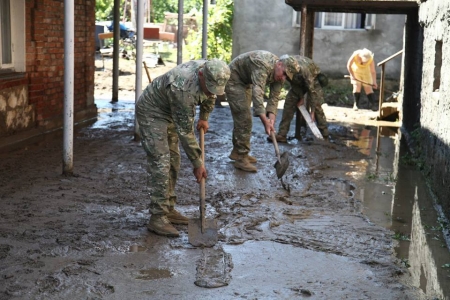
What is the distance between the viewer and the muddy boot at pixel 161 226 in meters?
6.19

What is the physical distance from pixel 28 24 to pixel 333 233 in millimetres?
6323

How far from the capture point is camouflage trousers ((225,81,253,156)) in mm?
9523

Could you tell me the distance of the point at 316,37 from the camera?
64.7 feet

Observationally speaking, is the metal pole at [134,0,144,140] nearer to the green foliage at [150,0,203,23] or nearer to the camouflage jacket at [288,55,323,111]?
the camouflage jacket at [288,55,323,111]

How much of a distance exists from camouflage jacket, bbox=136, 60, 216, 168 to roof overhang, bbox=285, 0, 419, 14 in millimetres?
6337

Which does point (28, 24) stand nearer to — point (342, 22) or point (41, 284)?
point (41, 284)

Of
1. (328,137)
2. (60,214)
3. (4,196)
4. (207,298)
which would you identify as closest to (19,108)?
(4,196)

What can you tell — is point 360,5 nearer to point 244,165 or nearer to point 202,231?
point 244,165

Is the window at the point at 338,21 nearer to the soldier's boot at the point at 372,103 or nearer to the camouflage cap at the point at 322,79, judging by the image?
the soldier's boot at the point at 372,103

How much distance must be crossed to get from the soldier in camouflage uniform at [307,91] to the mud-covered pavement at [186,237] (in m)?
1.90

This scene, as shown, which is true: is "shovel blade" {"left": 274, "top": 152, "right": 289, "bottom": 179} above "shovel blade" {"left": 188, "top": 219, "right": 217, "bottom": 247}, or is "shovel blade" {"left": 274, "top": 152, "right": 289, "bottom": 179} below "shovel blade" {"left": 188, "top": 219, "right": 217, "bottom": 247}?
above

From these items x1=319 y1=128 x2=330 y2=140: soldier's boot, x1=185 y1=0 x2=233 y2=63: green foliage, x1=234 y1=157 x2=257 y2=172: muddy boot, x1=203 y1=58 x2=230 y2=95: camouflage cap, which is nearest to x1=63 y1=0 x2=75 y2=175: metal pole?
x1=234 y1=157 x2=257 y2=172: muddy boot

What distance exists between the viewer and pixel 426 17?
10.9 m

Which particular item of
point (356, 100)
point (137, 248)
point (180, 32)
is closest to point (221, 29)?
point (356, 100)
